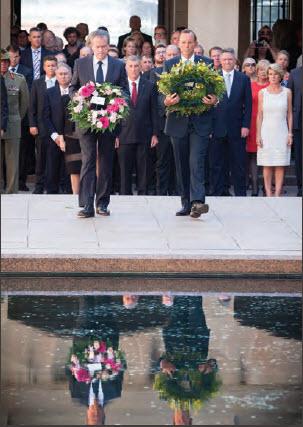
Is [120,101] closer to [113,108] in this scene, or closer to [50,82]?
[113,108]

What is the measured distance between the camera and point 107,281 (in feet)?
43.0

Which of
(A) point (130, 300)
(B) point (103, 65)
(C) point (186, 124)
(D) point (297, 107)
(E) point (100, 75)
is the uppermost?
(B) point (103, 65)

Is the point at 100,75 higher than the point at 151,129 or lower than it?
higher

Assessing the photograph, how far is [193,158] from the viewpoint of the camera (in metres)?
15.9

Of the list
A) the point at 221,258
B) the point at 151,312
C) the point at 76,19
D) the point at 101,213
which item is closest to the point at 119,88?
the point at 101,213

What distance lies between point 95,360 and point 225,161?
998cm

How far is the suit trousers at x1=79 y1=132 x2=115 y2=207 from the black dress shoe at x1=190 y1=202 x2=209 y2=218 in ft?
3.27

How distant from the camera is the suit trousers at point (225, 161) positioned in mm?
19359

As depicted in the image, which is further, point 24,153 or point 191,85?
point 24,153

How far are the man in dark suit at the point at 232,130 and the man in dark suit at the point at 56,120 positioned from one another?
200 cm

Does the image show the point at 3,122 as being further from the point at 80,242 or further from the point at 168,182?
the point at 80,242

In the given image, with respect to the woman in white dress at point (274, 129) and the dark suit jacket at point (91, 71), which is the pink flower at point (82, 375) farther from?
the woman in white dress at point (274, 129)

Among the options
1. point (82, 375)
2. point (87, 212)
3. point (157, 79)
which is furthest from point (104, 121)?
point (82, 375)

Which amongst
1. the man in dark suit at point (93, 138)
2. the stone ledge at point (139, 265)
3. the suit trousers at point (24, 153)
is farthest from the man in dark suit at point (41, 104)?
the stone ledge at point (139, 265)
